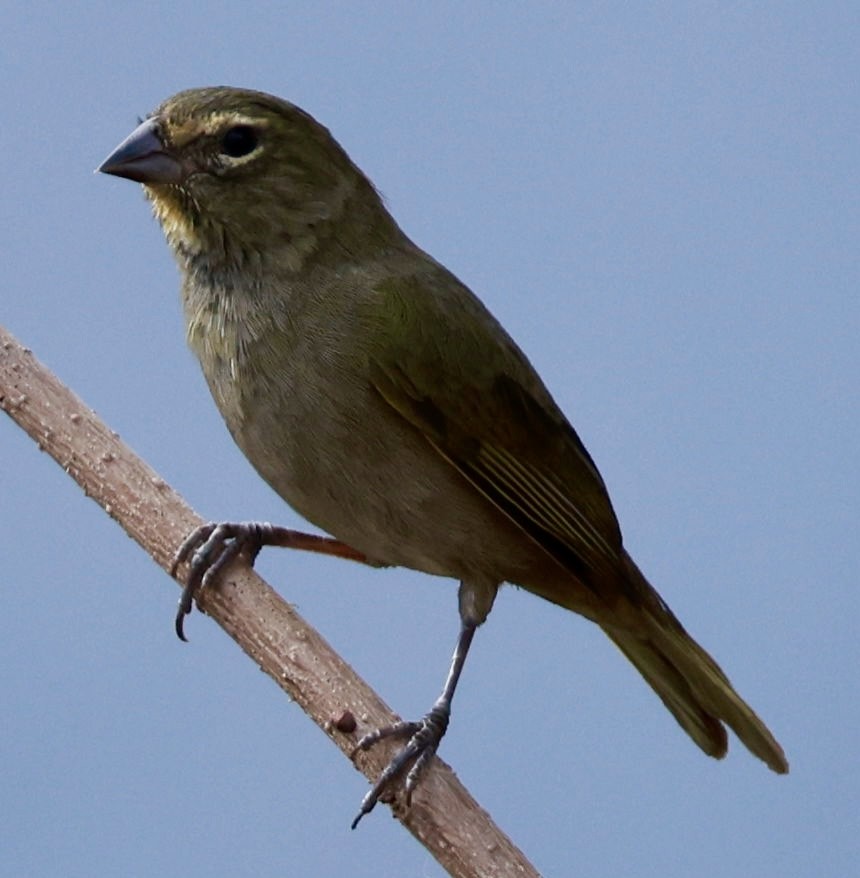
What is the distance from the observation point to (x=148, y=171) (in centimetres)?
359

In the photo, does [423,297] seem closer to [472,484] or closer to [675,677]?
[472,484]

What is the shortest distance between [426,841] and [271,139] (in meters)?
1.58

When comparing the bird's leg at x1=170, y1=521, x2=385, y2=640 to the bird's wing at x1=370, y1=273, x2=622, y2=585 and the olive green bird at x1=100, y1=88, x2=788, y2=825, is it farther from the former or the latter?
the bird's wing at x1=370, y1=273, x2=622, y2=585

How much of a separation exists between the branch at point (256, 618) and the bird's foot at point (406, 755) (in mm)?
19

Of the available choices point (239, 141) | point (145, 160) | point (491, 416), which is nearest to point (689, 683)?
point (491, 416)

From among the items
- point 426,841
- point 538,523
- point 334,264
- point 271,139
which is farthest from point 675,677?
point 271,139

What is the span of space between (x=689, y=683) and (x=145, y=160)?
180 cm

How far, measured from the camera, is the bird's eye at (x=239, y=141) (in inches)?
144

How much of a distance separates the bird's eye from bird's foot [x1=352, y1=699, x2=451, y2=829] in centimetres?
131

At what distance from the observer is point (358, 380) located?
3.54 metres

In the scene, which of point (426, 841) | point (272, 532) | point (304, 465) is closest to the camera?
point (426, 841)

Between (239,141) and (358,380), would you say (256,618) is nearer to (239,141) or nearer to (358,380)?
(358,380)

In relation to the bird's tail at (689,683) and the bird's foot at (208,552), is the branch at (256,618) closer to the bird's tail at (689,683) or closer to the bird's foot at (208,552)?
the bird's foot at (208,552)

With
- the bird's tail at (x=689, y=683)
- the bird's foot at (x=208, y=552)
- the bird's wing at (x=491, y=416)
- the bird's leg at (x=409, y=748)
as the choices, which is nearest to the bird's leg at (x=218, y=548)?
the bird's foot at (x=208, y=552)
